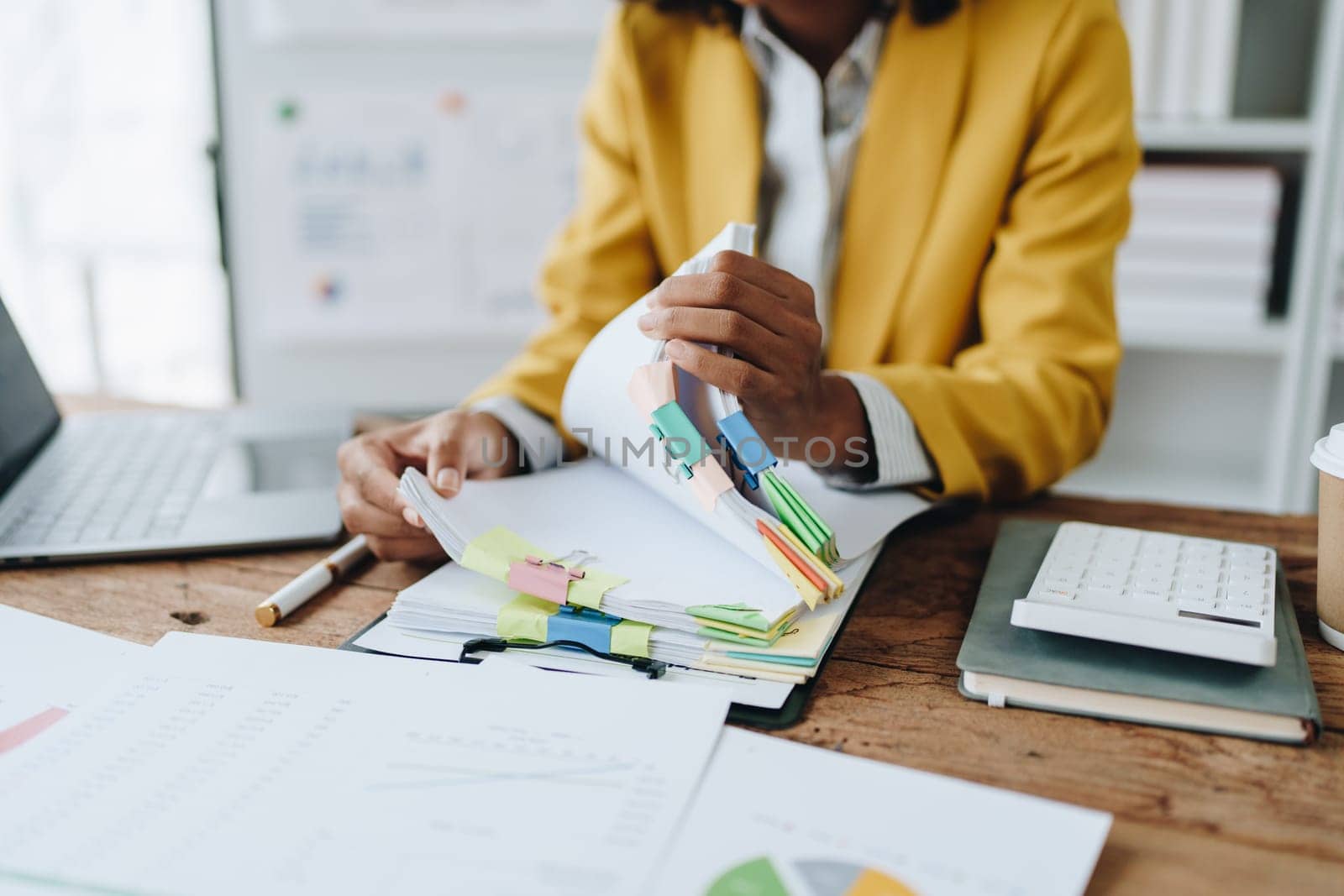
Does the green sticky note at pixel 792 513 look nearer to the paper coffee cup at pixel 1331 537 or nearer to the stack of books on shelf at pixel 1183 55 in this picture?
the paper coffee cup at pixel 1331 537

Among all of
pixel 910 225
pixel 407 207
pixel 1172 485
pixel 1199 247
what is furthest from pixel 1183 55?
pixel 407 207

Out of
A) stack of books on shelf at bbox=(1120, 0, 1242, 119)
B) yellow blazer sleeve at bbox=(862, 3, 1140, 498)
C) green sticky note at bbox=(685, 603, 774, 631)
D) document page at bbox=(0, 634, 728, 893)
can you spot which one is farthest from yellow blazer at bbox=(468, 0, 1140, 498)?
stack of books on shelf at bbox=(1120, 0, 1242, 119)

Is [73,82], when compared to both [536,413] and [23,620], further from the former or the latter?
[23,620]

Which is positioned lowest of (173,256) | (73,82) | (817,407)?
(173,256)

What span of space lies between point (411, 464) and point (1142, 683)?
1.71ft

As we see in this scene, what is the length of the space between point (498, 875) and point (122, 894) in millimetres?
137

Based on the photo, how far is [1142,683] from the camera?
1.63 feet

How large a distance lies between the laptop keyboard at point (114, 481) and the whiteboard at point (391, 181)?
938 millimetres

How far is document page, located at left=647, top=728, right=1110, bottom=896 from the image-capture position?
0.37 metres

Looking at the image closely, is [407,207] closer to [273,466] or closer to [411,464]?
[273,466]

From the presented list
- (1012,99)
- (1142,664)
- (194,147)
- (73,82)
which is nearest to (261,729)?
(1142,664)

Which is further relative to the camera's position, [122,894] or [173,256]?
[173,256]

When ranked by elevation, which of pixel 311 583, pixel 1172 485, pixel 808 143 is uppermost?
pixel 808 143

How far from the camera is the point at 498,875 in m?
0.38
